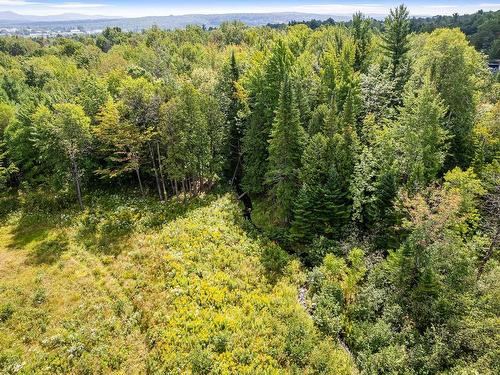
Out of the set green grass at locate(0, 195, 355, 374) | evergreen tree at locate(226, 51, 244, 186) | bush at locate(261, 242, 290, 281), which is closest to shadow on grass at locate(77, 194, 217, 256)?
green grass at locate(0, 195, 355, 374)

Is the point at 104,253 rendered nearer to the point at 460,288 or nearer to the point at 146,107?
the point at 146,107

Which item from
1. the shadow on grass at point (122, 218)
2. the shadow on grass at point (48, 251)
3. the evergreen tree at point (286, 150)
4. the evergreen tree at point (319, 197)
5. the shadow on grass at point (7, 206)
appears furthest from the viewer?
the shadow on grass at point (7, 206)

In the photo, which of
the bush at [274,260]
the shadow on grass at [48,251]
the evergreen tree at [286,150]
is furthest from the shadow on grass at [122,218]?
the bush at [274,260]

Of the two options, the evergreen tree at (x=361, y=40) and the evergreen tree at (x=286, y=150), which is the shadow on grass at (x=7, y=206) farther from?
the evergreen tree at (x=361, y=40)

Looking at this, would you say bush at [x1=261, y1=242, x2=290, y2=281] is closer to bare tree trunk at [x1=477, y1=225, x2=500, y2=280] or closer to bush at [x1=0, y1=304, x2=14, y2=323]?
bare tree trunk at [x1=477, y1=225, x2=500, y2=280]

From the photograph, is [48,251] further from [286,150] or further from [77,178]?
[286,150]
